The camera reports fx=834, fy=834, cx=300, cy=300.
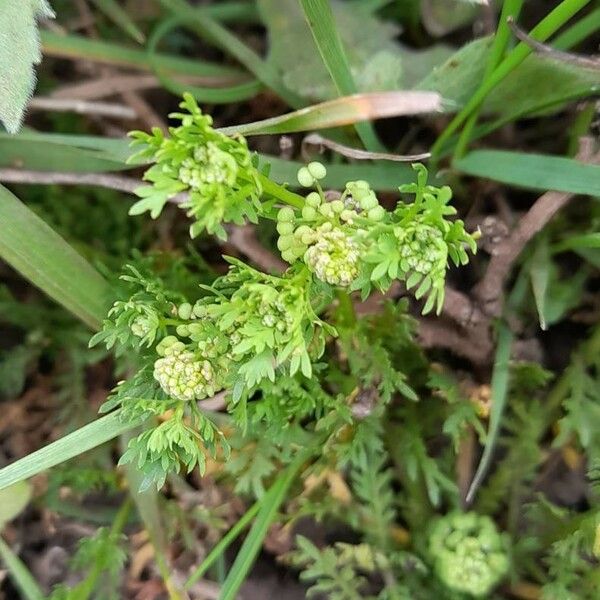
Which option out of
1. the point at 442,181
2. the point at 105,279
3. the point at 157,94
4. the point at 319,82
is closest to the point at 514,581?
the point at 442,181

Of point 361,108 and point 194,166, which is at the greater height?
point 361,108

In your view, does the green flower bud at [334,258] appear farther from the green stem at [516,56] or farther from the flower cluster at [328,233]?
the green stem at [516,56]

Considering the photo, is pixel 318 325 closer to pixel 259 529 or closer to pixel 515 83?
pixel 259 529

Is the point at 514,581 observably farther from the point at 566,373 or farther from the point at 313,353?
the point at 313,353

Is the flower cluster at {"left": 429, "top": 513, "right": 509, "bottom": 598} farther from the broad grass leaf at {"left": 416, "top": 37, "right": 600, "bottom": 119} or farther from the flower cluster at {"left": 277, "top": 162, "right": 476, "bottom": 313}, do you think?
the broad grass leaf at {"left": 416, "top": 37, "right": 600, "bottom": 119}

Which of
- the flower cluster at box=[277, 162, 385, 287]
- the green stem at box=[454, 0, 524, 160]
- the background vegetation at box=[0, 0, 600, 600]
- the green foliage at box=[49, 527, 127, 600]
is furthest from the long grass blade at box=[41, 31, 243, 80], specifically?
the green foliage at box=[49, 527, 127, 600]

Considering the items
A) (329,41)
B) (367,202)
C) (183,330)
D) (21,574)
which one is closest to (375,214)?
(367,202)
